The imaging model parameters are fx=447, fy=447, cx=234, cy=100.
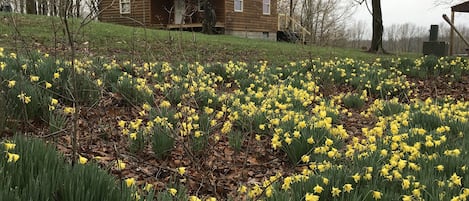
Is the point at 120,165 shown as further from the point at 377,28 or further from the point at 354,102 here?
the point at 377,28

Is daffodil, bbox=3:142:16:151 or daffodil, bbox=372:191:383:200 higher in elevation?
daffodil, bbox=3:142:16:151

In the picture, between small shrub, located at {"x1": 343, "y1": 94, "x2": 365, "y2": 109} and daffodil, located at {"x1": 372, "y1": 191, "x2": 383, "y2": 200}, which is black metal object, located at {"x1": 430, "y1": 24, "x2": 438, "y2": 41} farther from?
daffodil, located at {"x1": 372, "y1": 191, "x2": 383, "y2": 200}

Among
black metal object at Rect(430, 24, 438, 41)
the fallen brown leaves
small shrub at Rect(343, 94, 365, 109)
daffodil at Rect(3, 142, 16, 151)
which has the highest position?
black metal object at Rect(430, 24, 438, 41)

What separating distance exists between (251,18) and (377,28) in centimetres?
884

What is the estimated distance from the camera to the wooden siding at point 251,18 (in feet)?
84.4

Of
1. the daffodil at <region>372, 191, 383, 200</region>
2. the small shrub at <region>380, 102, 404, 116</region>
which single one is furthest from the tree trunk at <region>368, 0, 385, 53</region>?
the daffodil at <region>372, 191, 383, 200</region>

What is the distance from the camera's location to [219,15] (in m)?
26.2

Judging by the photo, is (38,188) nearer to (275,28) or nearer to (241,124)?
(241,124)

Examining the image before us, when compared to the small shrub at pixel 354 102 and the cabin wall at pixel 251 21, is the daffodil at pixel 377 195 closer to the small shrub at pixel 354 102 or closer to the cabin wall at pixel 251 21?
the small shrub at pixel 354 102

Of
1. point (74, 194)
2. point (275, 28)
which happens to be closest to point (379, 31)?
point (275, 28)

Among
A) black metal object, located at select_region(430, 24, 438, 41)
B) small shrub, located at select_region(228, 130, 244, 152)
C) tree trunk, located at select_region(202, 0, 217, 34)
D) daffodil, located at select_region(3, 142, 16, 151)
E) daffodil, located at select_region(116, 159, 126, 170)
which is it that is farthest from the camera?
tree trunk, located at select_region(202, 0, 217, 34)

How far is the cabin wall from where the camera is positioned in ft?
84.3

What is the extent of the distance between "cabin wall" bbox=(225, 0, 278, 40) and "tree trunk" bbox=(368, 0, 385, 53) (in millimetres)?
6922

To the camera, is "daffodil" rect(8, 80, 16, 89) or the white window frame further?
the white window frame
